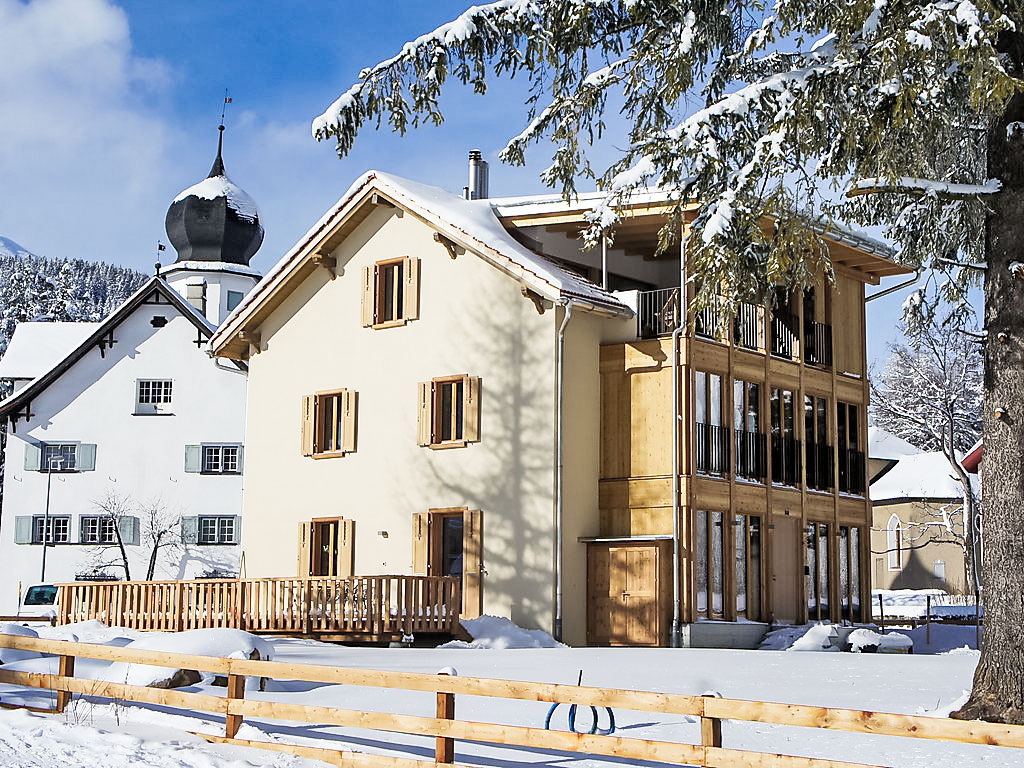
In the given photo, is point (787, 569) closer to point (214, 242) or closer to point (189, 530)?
point (189, 530)

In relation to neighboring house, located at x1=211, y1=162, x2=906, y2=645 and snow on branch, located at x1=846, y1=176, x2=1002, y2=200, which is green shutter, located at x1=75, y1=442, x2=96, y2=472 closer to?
neighboring house, located at x1=211, y1=162, x2=906, y2=645

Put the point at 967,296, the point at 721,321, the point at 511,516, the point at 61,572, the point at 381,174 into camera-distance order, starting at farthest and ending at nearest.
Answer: the point at 61,572
the point at 381,174
the point at 511,516
the point at 967,296
the point at 721,321

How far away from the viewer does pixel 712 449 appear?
26.2 m

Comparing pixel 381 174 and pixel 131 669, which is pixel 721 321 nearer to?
pixel 131 669

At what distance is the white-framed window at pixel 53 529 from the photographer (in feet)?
155

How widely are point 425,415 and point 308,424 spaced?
3197 mm

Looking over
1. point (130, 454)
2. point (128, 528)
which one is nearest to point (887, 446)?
point (130, 454)

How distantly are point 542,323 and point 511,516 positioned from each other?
3.56 metres

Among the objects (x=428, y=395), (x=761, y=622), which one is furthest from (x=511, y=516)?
(x=761, y=622)

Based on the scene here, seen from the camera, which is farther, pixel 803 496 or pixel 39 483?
pixel 39 483

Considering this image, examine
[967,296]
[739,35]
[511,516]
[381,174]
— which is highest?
[381,174]

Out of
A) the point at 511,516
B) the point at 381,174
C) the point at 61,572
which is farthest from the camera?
the point at 61,572

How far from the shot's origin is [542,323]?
25.8m

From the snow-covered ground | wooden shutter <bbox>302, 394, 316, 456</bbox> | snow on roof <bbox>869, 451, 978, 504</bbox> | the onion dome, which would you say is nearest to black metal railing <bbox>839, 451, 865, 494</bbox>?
the snow-covered ground
